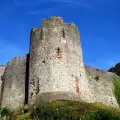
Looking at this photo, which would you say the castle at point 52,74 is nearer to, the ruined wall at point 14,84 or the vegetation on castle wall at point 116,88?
the ruined wall at point 14,84

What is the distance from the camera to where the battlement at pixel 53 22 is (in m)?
25.1

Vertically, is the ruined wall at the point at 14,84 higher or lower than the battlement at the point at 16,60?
lower

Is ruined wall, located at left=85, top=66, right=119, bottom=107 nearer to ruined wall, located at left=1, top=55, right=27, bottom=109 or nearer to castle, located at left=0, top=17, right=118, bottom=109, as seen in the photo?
castle, located at left=0, top=17, right=118, bottom=109

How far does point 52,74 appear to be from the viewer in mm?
22531

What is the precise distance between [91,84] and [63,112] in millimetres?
9123

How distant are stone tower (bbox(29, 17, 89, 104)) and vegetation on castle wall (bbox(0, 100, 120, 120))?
4.50 ft

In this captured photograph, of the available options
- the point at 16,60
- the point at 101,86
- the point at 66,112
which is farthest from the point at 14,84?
the point at 66,112

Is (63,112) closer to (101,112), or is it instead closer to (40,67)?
(101,112)

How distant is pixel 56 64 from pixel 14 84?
529 cm

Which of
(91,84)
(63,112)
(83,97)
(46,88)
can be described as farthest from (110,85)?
(63,112)

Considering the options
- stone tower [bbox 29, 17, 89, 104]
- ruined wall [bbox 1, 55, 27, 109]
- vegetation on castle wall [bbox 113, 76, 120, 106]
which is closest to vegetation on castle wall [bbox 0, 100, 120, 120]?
stone tower [bbox 29, 17, 89, 104]

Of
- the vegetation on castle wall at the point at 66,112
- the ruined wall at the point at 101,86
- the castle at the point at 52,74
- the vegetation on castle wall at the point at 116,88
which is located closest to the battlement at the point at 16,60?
the castle at the point at 52,74

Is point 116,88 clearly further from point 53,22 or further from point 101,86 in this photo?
point 53,22

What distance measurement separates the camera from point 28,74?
25547 mm
